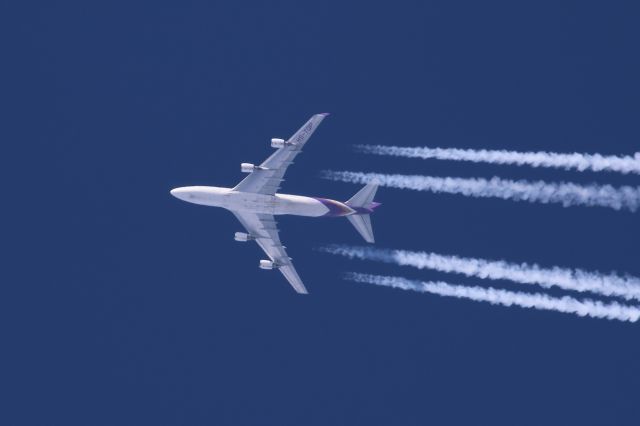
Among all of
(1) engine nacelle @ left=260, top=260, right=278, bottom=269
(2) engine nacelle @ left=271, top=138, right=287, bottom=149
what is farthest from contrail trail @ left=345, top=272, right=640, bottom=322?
(2) engine nacelle @ left=271, top=138, right=287, bottom=149

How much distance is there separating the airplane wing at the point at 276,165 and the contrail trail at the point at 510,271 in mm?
7468

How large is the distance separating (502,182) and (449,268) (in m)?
8.11

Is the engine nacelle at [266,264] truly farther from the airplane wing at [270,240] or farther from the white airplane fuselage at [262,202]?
the white airplane fuselage at [262,202]

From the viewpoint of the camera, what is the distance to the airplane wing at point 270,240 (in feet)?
314

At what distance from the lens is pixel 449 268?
89.1 meters

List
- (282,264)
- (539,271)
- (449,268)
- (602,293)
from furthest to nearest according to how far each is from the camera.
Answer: (282,264)
(449,268)
(539,271)
(602,293)

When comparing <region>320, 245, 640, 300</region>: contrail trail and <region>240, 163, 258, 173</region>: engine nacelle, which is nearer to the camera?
<region>320, 245, 640, 300</region>: contrail trail

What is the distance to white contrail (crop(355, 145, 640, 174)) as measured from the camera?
257 ft

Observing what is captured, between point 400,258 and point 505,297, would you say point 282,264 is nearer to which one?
point 400,258

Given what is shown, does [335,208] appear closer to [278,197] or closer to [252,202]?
[278,197]

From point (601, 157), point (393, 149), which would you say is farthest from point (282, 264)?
point (601, 157)

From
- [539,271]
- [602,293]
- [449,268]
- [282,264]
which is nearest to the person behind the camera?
[602,293]

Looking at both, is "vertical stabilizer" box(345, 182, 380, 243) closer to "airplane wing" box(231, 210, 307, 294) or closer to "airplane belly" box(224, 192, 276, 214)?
"airplane belly" box(224, 192, 276, 214)

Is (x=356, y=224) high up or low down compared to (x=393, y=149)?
down
